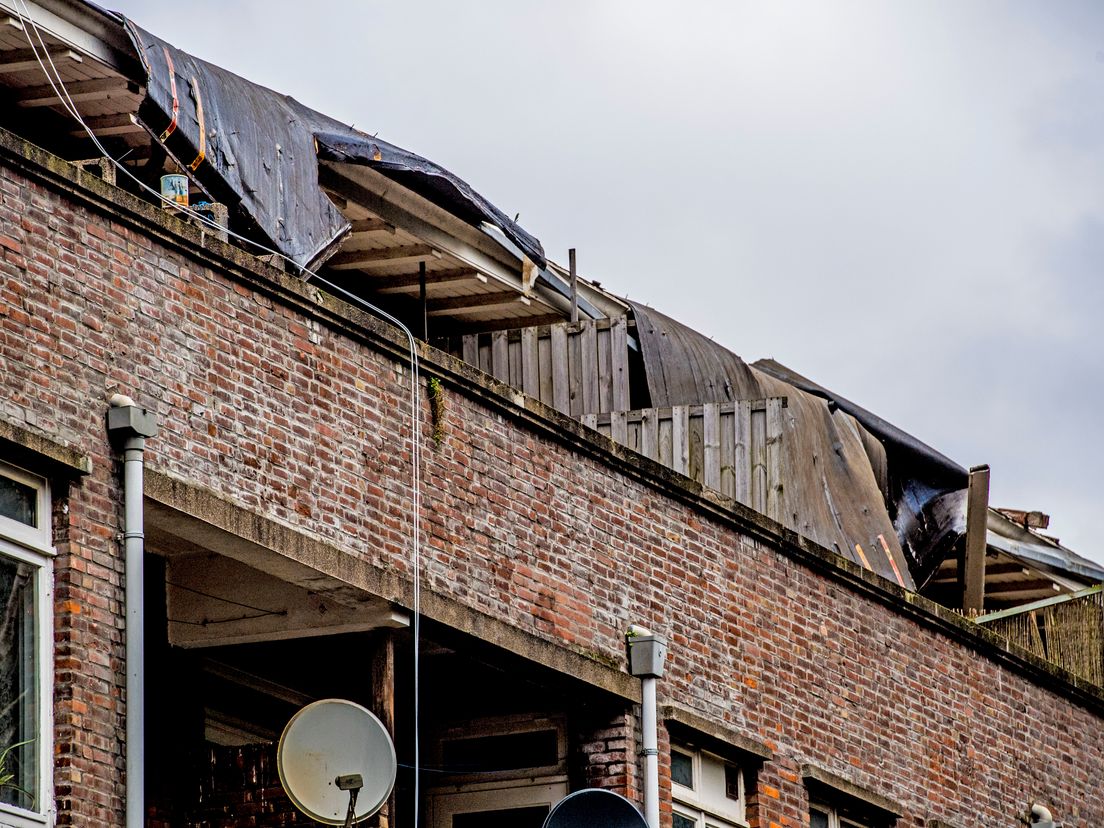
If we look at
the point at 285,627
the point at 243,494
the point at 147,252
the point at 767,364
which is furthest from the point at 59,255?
the point at 767,364

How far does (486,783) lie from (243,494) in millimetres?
4144

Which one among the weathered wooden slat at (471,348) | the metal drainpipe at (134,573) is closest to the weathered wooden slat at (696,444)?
the weathered wooden slat at (471,348)

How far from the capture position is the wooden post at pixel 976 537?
23781mm

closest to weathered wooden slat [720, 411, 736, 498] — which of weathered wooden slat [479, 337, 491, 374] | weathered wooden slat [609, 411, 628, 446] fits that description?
weathered wooden slat [609, 411, 628, 446]

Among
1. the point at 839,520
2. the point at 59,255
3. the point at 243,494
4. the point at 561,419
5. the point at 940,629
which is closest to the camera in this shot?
the point at 59,255

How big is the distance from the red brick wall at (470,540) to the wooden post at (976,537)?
203 cm

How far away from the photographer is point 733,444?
20328mm

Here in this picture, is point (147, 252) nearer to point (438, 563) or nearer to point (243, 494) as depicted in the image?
point (243, 494)

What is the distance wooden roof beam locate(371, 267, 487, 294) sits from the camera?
64.1ft

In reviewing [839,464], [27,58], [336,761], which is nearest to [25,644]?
[336,761]

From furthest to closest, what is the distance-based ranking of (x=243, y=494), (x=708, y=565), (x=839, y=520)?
(x=839, y=520) → (x=708, y=565) → (x=243, y=494)

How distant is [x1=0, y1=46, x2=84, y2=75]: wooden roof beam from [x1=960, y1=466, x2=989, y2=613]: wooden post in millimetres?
11869

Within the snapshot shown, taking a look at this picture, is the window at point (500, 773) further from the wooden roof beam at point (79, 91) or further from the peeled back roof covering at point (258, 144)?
the wooden roof beam at point (79, 91)

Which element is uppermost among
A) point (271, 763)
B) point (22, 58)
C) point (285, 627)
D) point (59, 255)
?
point (22, 58)
